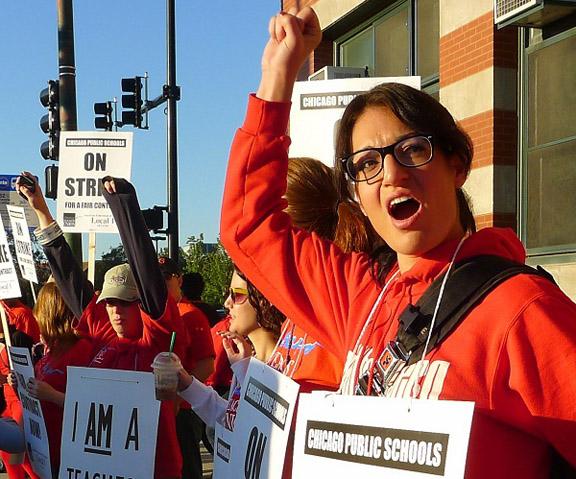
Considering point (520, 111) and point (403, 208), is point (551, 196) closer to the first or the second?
point (520, 111)

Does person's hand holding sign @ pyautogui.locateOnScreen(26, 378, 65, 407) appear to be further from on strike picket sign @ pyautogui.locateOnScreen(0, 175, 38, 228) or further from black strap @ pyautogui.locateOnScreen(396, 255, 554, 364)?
on strike picket sign @ pyautogui.locateOnScreen(0, 175, 38, 228)

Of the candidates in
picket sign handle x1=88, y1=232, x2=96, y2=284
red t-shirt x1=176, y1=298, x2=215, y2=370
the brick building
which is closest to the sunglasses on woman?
red t-shirt x1=176, y1=298, x2=215, y2=370

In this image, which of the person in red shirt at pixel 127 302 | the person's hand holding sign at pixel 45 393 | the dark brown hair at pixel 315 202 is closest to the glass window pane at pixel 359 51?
the person in red shirt at pixel 127 302


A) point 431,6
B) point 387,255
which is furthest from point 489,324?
point 431,6

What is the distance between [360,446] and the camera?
163 centimetres

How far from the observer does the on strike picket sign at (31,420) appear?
489cm

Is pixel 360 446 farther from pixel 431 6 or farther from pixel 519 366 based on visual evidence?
pixel 431 6

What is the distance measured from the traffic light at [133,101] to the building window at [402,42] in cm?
770

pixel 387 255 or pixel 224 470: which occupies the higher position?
pixel 387 255

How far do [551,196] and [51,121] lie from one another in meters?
7.74

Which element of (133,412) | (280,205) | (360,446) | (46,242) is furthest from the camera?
(46,242)

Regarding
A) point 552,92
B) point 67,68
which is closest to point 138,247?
point 552,92

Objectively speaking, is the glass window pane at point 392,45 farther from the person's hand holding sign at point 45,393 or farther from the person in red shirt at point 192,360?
the person's hand holding sign at point 45,393

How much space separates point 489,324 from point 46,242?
408cm
